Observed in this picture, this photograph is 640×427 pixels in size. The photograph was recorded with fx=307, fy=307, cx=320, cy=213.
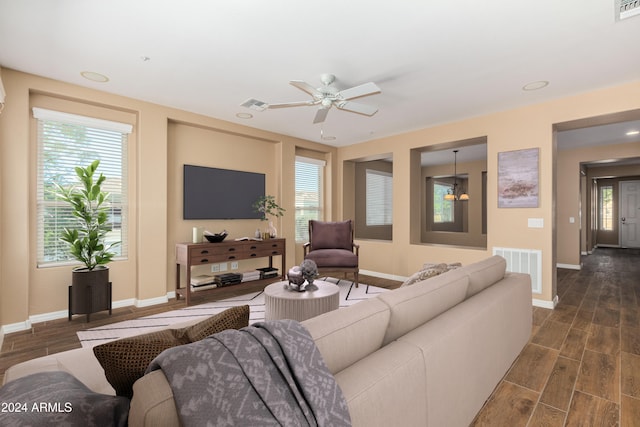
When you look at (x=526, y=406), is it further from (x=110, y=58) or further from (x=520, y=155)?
(x=110, y=58)

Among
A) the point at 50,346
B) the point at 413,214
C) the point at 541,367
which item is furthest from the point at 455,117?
the point at 50,346

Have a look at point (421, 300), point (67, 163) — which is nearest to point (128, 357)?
point (421, 300)

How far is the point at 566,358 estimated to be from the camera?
8.05ft

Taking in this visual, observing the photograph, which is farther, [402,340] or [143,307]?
[143,307]

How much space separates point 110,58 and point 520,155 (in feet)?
15.6

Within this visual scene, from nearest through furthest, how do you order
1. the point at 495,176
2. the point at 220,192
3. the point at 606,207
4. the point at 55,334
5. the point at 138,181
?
the point at 55,334 → the point at 138,181 → the point at 495,176 → the point at 220,192 → the point at 606,207

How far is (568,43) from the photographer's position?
2.51m

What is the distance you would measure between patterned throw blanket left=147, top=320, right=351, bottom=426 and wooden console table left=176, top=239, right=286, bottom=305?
3346 mm

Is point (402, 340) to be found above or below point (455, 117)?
below

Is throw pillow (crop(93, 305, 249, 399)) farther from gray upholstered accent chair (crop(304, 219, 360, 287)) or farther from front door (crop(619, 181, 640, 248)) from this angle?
front door (crop(619, 181, 640, 248))

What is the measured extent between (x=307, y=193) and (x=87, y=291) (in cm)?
383

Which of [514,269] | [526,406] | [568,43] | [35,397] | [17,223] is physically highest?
[568,43]

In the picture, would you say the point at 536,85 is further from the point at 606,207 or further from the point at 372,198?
the point at 606,207

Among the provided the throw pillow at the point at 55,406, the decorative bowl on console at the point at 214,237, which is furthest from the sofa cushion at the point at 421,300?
the decorative bowl on console at the point at 214,237
